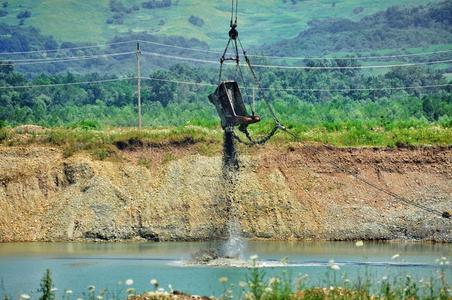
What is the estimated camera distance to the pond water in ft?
160

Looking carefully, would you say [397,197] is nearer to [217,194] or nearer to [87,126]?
[217,194]

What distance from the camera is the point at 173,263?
56.8 metres

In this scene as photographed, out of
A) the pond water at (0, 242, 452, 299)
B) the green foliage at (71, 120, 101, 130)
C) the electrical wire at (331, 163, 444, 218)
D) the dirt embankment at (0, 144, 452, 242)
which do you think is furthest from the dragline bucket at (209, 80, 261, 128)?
the green foliage at (71, 120, 101, 130)

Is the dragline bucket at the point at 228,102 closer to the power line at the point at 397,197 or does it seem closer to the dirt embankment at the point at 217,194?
the dirt embankment at the point at 217,194

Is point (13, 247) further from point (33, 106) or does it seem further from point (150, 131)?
point (33, 106)

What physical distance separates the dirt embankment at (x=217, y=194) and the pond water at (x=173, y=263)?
1.50 metres

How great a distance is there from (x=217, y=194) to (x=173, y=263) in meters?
13.5

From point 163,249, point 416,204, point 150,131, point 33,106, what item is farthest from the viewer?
point 33,106

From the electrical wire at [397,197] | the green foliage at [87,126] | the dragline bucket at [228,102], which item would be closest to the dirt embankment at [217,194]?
the electrical wire at [397,197]

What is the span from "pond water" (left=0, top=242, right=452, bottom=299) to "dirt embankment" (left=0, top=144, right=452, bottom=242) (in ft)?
4.92

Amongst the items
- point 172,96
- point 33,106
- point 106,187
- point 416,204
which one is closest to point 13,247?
point 106,187

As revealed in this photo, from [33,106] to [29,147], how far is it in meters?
46.0

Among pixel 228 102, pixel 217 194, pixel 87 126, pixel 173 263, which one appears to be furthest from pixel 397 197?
pixel 87 126

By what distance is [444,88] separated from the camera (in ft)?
447
